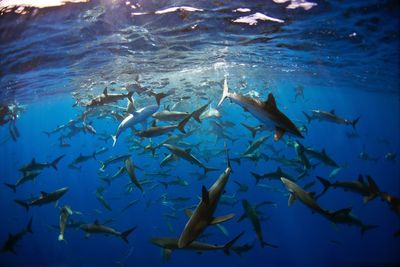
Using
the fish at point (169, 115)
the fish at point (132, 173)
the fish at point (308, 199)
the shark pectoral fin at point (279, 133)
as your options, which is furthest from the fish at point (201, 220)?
the fish at point (169, 115)

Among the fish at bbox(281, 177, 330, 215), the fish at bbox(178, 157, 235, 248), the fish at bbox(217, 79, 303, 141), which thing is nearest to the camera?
the fish at bbox(178, 157, 235, 248)

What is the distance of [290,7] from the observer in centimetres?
1242

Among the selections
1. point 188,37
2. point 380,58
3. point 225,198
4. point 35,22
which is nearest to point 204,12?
point 188,37

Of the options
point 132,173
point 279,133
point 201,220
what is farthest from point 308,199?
point 132,173

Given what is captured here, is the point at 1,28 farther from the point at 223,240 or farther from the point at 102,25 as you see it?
the point at 223,240

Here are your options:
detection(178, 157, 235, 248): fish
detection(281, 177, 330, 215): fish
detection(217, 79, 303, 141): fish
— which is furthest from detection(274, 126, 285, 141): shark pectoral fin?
detection(281, 177, 330, 215): fish

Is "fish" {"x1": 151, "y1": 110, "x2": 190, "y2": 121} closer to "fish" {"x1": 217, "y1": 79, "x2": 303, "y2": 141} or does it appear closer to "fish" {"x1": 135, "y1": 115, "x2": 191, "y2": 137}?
"fish" {"x1": 135, "y1": 115, "x2": 191, "y2": 137}

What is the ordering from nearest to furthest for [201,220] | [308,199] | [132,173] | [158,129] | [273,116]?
[201,220], [273,116], [308,199], [132,173], [158,129]

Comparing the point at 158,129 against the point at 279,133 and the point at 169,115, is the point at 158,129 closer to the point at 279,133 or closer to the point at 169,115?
the point at 169,115

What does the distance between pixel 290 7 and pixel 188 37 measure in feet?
18.4

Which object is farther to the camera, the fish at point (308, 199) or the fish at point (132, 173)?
the fish at point (132, 173)

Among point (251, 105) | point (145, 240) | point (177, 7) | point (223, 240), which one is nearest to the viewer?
point (251, 105)

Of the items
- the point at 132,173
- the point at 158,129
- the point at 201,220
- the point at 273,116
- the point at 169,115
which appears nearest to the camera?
the point at 201,220

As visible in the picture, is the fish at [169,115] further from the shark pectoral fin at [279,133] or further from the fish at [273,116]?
the shark pectoral fin at [279,133]
